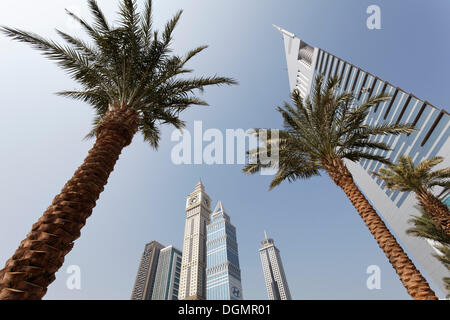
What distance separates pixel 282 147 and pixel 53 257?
381 inches

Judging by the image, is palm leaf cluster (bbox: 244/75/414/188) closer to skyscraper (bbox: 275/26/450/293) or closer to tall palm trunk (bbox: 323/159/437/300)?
tall palm trunk (bbox: 323/159/437/300)

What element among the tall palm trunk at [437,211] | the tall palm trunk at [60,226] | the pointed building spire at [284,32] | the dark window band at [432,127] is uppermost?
the pointed building spire at [284,32]

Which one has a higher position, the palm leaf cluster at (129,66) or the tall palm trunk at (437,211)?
the palm leaf cluster at (129,66)

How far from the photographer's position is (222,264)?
165 metres

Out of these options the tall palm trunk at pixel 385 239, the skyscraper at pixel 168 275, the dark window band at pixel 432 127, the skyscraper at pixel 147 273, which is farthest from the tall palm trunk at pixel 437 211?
the skyscraper at pixel 147 273

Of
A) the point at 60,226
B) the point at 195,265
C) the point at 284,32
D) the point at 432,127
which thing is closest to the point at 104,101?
the point at 60,226

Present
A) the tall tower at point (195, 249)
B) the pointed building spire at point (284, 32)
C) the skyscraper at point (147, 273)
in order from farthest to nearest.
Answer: the skyscraper at point (147, 273), the tall tower at point (195, 249), the pointed building spire at point (284, 32)

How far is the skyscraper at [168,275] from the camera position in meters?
151

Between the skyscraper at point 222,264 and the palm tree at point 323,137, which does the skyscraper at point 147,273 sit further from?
the palm tree at point 323,137

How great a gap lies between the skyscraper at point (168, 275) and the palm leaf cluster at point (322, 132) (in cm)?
16485

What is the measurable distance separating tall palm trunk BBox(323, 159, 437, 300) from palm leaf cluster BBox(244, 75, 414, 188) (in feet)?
2.79

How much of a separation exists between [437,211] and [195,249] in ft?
544

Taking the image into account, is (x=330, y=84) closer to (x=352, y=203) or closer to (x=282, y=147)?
(x=282, y=147)

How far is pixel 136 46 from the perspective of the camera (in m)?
A: 8.25
